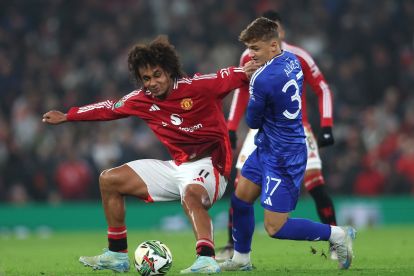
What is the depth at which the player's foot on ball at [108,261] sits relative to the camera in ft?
26.8

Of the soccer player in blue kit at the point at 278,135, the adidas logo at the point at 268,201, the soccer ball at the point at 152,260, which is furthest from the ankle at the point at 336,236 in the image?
the soccer ball at the point at 152,260

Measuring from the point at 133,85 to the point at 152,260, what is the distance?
38.6 ft

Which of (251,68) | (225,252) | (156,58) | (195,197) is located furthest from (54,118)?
(225,252)

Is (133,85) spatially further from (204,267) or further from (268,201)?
(204,267)

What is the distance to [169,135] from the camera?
27.5 feet

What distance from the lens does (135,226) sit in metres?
17.2

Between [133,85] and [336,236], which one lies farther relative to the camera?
[133,85]

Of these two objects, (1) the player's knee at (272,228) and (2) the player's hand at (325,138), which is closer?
(1) the player's knee at (272,228)

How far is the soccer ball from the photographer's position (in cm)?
754

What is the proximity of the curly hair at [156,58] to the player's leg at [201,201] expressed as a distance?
829 mm

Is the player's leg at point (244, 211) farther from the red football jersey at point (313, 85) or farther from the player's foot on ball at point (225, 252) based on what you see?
the red football jersey at point (313, 85)

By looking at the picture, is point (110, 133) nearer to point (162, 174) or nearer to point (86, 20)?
point (86, 20)

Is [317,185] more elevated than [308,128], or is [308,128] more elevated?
[308,128]

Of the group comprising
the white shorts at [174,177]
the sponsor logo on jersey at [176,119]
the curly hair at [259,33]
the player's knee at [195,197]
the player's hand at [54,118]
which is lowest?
the player's knee at [195,197]
